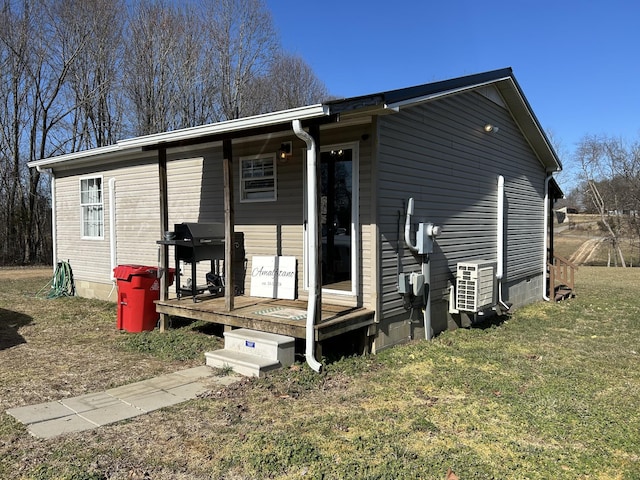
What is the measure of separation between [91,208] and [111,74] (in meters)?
13.1

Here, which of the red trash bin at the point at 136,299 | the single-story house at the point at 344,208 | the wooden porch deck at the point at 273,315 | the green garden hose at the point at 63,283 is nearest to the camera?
the wooden porch deck at the point at 273,315

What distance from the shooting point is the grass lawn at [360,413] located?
291cm

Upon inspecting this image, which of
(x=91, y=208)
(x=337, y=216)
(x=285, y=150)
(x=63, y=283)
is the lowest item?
(x=63, y=283)

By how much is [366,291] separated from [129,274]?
10.8 ft

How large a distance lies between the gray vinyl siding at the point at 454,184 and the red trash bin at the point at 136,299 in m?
3.27

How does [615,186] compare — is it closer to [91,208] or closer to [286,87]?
[286,87]

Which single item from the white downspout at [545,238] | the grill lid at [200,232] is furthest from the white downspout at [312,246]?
the white downspout at [545,238]

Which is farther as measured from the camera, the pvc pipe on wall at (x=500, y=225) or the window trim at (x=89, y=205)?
the window trim at (x=89, y=205)

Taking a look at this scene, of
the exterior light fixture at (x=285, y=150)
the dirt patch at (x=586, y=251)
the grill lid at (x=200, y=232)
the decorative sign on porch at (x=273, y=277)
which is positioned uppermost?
the exterior light fixture at (x=285, y=150)

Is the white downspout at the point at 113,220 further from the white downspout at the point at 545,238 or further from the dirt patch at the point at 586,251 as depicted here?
the dirt patch at the point at 586,251

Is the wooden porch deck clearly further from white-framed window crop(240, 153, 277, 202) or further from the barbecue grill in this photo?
white-framed window crop(240, 153, 277, 202)

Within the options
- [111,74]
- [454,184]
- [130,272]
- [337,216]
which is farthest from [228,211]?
[111,74]

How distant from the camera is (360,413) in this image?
3.74 m

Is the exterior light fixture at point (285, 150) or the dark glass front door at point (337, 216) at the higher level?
the exterior light fixture at point (285, 150)
